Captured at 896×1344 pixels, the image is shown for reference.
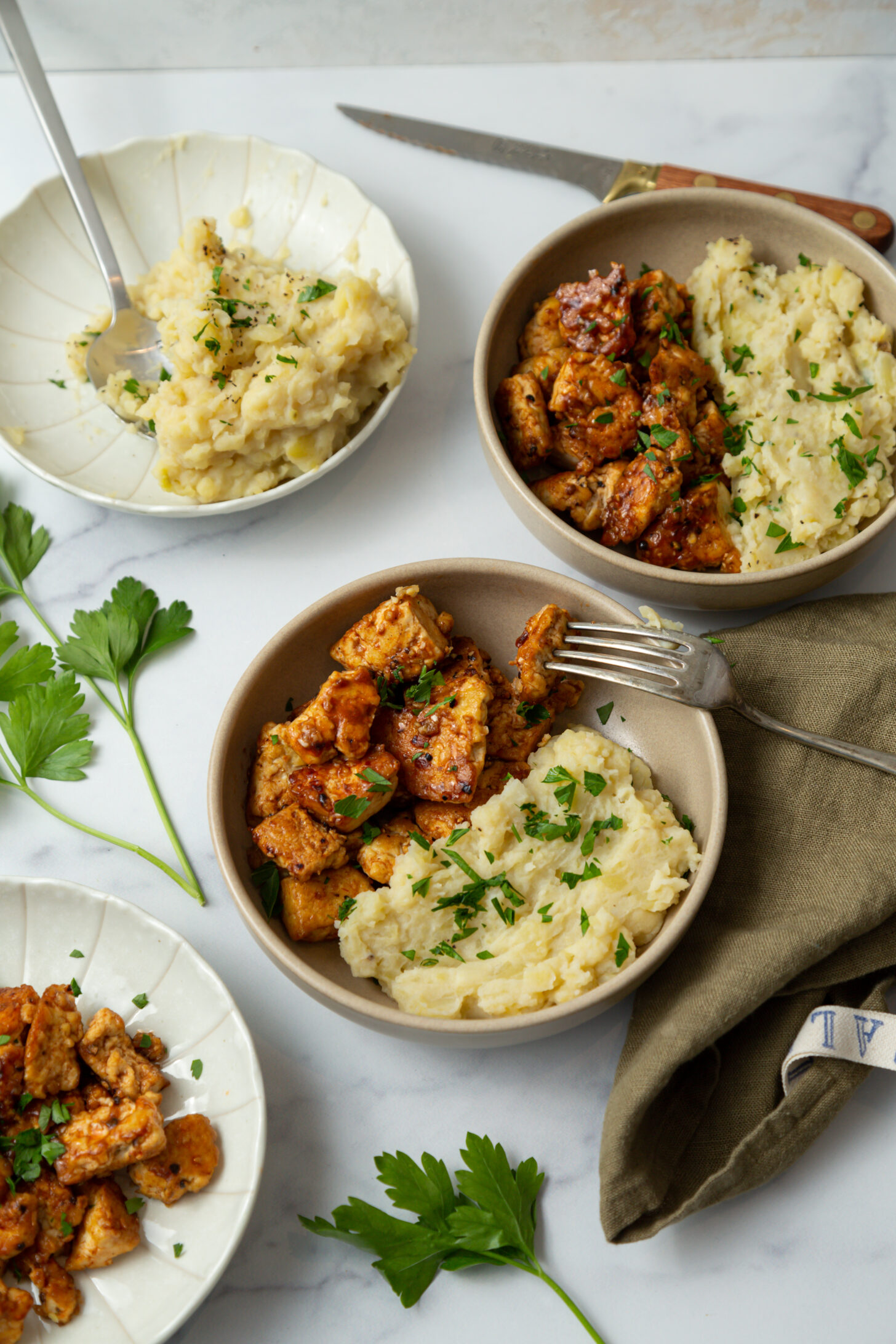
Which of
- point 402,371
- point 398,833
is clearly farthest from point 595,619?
point 402,371

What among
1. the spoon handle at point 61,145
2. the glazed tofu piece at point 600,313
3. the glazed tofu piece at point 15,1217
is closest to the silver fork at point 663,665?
the glazed tofu piece at point 600,313

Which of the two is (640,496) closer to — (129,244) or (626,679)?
(626,679)

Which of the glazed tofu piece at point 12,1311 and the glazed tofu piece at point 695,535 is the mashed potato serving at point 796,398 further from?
the glazed tofu piece at point 12,1311

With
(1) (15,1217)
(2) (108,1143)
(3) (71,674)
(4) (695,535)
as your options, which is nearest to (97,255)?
(3) (71,674)

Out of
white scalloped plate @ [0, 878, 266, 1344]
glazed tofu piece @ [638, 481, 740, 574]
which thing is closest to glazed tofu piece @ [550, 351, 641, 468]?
glazed tofu piece @ [638, 481, 740, 574]

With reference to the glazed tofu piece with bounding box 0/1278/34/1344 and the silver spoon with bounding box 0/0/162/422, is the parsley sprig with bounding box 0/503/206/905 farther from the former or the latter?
the glazed tofu piece with bounding box 0/1278/34/1344

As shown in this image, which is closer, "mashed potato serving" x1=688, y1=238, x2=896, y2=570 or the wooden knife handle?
"mashed potato serving" x1=688, y1=238, x2=896, y2=570
